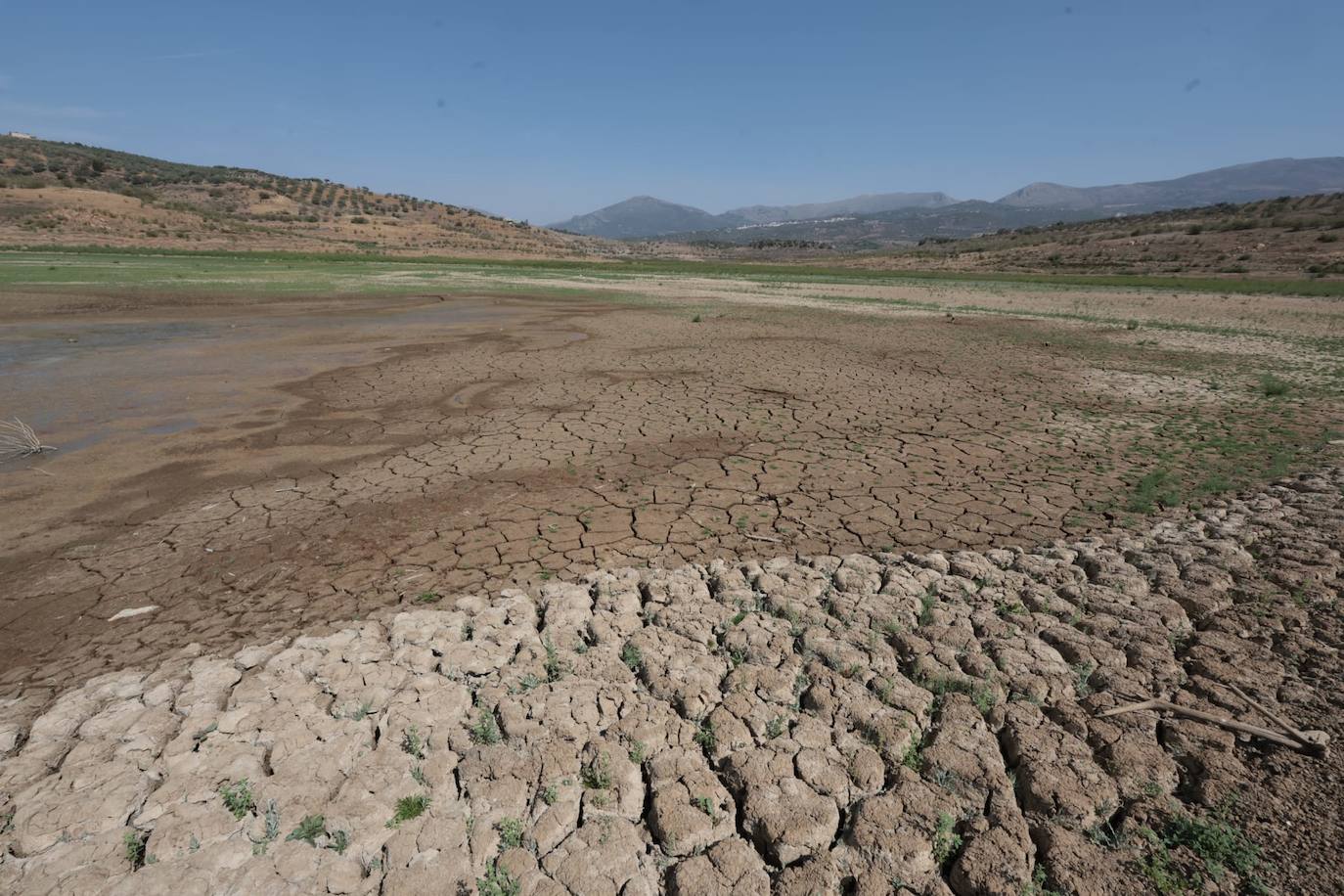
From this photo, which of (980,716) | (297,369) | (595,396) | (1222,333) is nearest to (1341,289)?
(1222,333)

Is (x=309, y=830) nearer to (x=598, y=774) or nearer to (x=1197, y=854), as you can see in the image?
(x=598, y=774)

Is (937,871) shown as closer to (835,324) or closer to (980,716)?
(980,716)

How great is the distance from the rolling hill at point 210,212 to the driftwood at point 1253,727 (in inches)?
2319

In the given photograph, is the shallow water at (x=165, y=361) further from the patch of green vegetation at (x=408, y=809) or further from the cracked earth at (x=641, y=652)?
the patch of green vegetation at (x=408, y=809)

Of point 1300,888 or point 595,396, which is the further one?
point 595,396

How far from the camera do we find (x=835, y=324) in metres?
17.4

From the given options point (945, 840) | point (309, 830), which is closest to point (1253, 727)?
point (945, 840)

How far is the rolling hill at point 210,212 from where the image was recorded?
46.3 meters

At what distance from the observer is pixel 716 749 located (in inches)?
108

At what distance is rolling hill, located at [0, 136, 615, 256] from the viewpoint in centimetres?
4628

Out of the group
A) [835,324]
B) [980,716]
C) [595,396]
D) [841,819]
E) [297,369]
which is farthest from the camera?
[835,324]

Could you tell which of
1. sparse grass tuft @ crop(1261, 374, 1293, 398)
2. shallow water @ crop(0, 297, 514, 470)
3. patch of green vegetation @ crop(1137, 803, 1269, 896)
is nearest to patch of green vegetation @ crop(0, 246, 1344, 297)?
shallow water @ crop(0, 297, 514, 470)

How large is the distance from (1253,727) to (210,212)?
76.0 metres

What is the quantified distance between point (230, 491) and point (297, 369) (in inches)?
243
